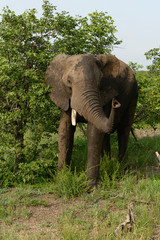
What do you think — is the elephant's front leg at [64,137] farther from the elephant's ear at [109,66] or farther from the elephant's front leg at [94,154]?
the elephant's ear at [109,66]

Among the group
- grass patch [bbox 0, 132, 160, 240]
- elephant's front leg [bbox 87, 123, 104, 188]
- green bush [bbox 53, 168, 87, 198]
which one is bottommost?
grass patch [bbox 0, 132, 160, 240]

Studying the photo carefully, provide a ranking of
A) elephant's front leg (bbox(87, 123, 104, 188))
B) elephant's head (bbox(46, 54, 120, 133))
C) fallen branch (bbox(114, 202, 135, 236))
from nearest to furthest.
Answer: fallen branch (bbox(114, 202, 135, 236)) < elephant's head (bbox(46, 54, 120, 133)) < elephant's front leg (bbox(87, 123, 104, 188))

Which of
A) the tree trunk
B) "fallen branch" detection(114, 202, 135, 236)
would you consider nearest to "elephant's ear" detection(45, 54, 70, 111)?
the tree trunk

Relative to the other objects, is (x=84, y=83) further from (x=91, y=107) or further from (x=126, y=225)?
(x=126, y=225)

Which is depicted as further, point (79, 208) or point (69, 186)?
point (69, 186)

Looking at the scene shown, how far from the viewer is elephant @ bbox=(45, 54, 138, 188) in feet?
18.4

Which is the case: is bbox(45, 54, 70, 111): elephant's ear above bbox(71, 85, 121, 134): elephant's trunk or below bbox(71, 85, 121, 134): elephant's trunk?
above

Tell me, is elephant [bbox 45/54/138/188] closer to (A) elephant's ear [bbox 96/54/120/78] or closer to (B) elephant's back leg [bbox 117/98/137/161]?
(A) elephant's ear [bbox 96/54/120/78]

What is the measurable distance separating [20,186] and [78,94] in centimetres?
233

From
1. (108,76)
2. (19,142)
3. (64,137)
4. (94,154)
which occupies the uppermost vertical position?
(108,76)

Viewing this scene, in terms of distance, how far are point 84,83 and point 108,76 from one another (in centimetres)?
122

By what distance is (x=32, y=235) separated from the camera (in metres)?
4.46

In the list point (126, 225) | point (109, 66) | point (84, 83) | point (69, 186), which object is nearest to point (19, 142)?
point (69, 186)

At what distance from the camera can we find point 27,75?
6.75 meters
